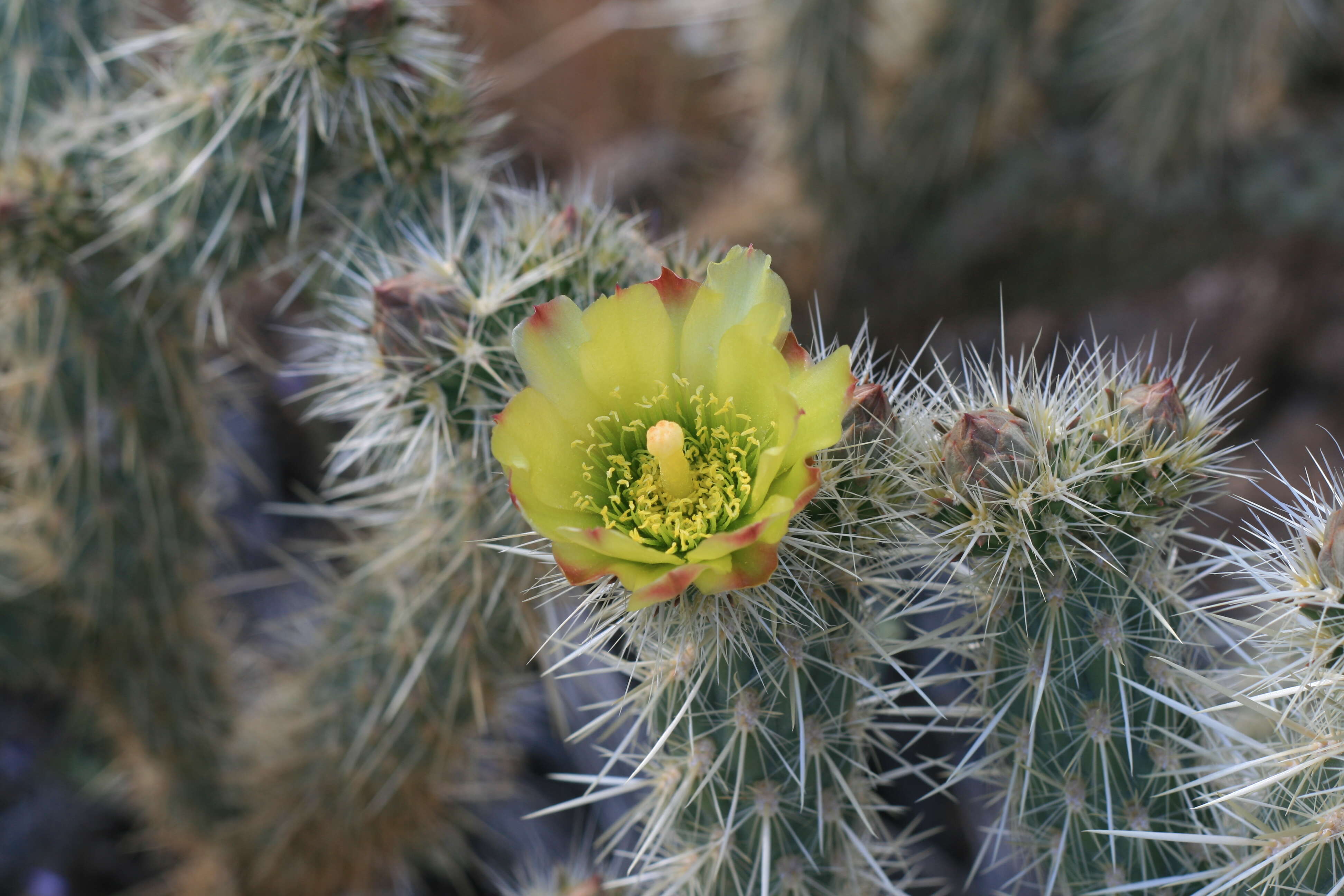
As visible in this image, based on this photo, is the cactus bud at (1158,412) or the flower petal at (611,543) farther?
the cactus bud at (1158,412)

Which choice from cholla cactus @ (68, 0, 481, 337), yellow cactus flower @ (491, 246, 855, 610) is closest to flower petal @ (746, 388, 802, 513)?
yellow cactus flower @ (491, 246, 855, 610)

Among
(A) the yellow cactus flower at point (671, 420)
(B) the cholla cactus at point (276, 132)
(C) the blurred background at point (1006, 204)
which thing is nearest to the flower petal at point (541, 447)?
(A) the yellow cactus flower at point (671, 420)

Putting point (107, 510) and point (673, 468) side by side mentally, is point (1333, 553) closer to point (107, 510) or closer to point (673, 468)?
point (673, 468)

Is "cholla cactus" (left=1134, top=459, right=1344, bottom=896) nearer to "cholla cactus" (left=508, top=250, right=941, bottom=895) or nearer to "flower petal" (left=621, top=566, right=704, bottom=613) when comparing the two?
"cholla cactus" (left=508, top=250, right=941, bottom=895)

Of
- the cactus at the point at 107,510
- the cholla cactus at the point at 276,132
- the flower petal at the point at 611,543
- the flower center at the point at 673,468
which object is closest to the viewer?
the flower petal at the point at 611,543

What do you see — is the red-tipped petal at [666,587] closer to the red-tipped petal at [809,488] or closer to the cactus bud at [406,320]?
the red-tipped petal at [809,488]

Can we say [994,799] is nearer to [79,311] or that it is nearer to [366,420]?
[366,420]
